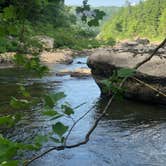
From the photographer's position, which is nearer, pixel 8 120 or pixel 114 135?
pixel 8 120

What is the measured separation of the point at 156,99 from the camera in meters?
14.1

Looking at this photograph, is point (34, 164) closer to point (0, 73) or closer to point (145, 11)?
point (0, 73)

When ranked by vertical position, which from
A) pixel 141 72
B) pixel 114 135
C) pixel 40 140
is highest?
pixel 40 140

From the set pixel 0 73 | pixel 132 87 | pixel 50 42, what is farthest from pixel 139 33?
pixel 132 87

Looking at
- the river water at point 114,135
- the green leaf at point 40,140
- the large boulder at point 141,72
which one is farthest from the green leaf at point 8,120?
the large boulder at point 141,72

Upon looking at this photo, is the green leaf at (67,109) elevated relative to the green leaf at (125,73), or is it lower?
lower

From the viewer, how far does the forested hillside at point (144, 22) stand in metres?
119

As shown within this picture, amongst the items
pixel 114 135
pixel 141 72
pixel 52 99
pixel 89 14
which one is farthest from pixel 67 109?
pixel 141 72

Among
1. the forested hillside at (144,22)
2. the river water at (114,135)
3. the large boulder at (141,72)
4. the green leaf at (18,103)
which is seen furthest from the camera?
the forested hillside at (144,22)

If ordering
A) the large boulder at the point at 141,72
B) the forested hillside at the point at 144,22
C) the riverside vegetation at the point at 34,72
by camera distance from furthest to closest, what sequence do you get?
the forested hillside at the point at 144,22 < the large boulder at the point at 141,72 < the riverside vegetation at the point at 34,72

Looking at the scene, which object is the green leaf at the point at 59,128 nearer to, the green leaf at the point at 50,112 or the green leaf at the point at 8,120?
the green leaf at the point at 50,112

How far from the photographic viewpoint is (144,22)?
423 feet

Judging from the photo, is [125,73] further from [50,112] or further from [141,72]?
[141,72]

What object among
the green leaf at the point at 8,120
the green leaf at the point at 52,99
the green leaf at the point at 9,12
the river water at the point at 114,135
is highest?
the green leaf at the point at 9,12
